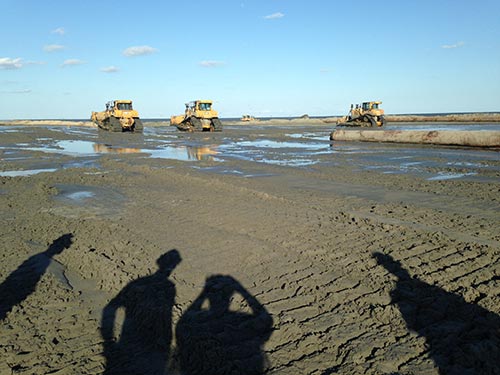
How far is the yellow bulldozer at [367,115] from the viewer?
37.0 m

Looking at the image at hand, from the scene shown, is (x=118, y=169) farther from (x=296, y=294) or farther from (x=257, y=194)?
(x=296, y=294)

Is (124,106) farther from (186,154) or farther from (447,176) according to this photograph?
(447,176)

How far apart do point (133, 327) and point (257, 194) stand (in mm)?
4988

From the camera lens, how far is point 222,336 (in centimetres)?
290

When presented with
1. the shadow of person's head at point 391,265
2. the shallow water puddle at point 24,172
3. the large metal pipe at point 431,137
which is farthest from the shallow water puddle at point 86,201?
the large metal pipe at point 431,137

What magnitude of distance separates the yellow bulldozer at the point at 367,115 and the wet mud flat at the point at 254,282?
100 ft

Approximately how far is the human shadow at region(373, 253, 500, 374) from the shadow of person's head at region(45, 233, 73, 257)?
160 inches

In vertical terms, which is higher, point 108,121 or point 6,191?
point 108,121

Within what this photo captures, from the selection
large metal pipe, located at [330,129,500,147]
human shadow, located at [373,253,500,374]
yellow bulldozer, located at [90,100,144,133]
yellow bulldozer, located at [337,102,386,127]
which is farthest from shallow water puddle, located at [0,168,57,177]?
yellow bulldozer, located at [337,102,386,127]

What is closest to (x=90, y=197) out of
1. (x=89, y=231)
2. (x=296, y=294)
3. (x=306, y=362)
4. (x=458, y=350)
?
(x=89, y=231)

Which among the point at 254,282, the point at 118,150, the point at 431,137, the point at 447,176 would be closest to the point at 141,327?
the point at 254,282

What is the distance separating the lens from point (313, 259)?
4.35m

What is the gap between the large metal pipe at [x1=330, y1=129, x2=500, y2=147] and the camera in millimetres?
16062

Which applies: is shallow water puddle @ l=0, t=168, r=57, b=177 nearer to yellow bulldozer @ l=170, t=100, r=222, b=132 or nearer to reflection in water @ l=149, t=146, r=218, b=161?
reflection in water @ l=149, t=146, r=218, b=161
